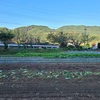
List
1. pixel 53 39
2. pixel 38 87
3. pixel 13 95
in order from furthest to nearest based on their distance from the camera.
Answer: pixel 53 39, pixel 38 87, pixel 13 95

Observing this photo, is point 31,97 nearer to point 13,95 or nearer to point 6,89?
point 13,95

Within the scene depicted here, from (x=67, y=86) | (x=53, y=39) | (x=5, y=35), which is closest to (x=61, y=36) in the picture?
(x=53, y=39)

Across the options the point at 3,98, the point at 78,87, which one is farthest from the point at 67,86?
the point at 3,98

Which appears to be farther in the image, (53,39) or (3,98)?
(53,39)

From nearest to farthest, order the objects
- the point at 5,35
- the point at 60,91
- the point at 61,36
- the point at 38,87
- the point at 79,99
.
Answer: the point at 79,99, the point at 60,91, the point at 38,87, the point at 5,35, the point at 61,36

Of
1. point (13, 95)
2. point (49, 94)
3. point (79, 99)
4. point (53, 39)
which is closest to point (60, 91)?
point (49, 94)

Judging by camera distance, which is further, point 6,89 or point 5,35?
point 5,35

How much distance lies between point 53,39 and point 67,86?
3671 inches

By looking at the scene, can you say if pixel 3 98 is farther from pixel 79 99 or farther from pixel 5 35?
pixel 5 35

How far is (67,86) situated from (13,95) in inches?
90.1

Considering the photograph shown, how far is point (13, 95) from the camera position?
287 inches

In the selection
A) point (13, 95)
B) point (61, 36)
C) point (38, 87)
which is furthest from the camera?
point (61, 36)

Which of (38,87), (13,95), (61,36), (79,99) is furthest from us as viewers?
(61,36)

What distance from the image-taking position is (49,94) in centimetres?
739
